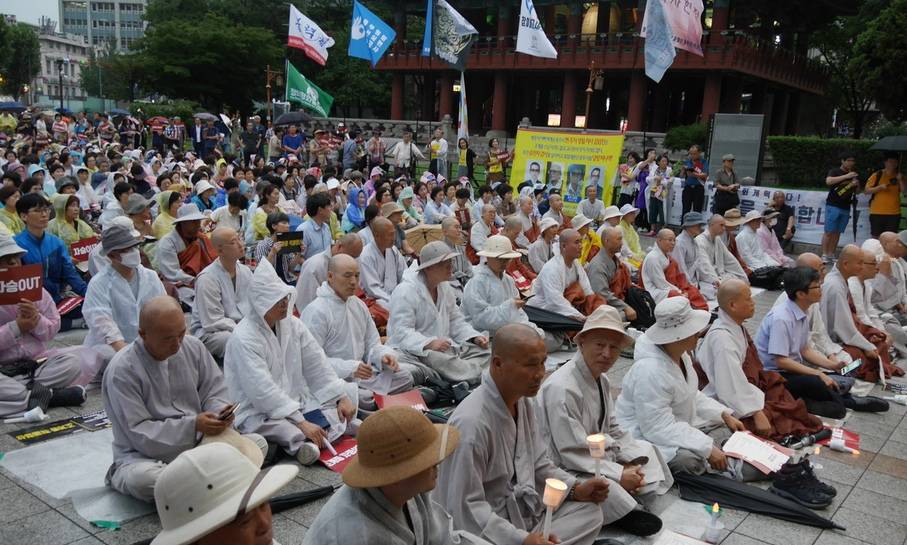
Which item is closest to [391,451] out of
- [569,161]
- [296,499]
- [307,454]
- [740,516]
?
[296,499]

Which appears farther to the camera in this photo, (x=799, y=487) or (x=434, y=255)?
(x=434, y=255)

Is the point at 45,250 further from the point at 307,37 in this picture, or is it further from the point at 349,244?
the point at 307,37

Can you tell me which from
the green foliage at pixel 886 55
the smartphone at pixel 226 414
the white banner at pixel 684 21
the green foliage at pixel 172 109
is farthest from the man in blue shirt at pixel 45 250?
the green foliage at pixel 172 109

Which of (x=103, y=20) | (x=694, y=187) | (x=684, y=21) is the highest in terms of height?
(x=103, y=20)

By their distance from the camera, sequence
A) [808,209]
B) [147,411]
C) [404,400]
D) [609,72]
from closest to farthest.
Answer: [147,411]
[404,400]
[808,209]
[609,72]

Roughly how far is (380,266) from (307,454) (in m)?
3.90

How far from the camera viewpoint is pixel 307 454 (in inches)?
195

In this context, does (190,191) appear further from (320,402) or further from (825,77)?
(825,77)

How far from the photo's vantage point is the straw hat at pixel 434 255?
657cm

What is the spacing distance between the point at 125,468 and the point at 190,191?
9.90 metres

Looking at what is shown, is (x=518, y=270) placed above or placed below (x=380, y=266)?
below

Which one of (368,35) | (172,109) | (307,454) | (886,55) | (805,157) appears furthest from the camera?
(172,109)

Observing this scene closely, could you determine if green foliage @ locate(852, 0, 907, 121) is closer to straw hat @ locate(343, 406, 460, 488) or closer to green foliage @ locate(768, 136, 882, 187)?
green foliage @ locate(768, 136, 882, 187)

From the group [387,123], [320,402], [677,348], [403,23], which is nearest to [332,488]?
[320,402]
